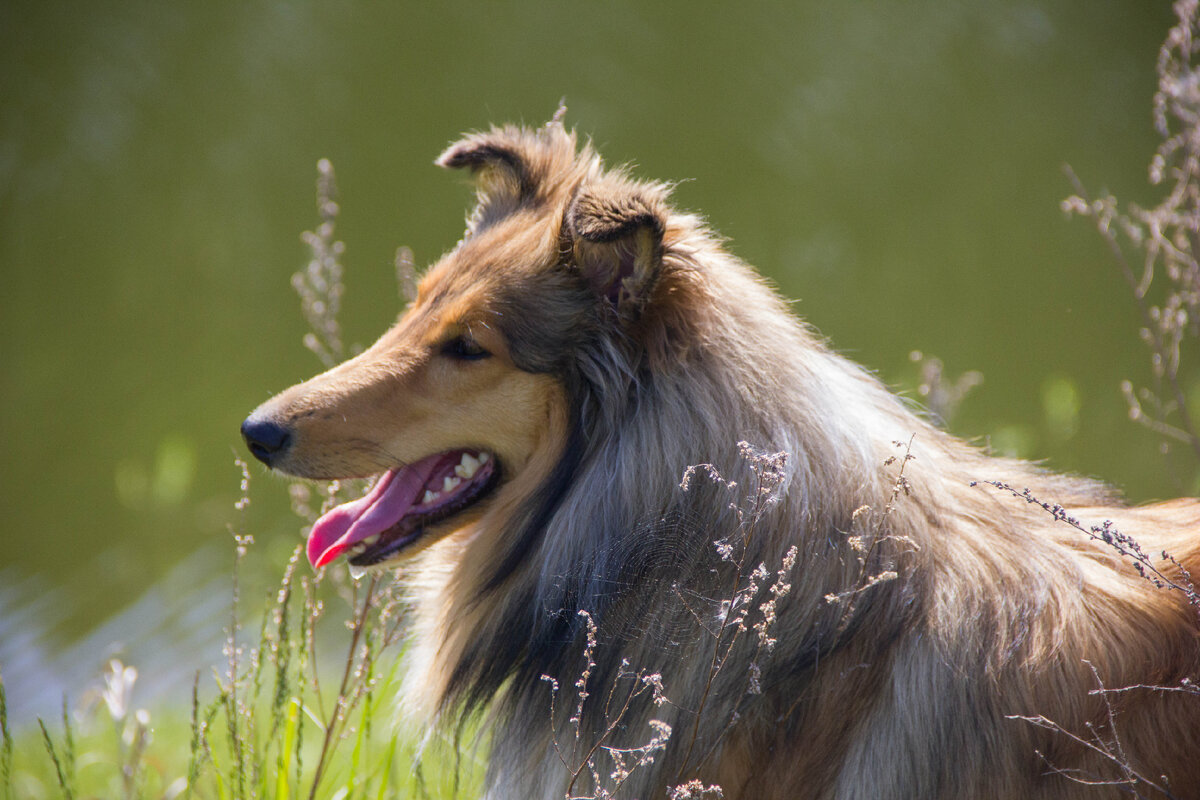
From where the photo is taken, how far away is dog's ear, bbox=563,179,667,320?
2.32 metres

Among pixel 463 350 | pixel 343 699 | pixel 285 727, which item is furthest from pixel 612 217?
pixel 285 727

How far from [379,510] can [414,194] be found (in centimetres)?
572

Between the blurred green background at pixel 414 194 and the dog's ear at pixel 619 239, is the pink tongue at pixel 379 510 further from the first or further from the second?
the blurred green background at pixel 414 194

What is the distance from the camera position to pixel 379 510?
2.75 m

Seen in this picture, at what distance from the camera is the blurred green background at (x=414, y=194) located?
24.8 feet

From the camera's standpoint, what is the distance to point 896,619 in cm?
232

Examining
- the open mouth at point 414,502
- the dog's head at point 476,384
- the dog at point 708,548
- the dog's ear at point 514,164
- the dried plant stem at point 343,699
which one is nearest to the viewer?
the dog at point 708,548

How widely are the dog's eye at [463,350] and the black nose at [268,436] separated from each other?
1.39 ft

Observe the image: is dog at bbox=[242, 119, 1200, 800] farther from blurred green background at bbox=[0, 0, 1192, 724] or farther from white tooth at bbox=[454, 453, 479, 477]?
blurred green background at bbox=[0, 0, 1192, 724]

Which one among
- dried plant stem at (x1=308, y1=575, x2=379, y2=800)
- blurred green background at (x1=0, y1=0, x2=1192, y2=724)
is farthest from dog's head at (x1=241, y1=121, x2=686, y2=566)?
blurred green background at (x1=0, y1=0, x2=1192, y2=724)

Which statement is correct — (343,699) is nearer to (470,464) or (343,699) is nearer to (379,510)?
(379,510)

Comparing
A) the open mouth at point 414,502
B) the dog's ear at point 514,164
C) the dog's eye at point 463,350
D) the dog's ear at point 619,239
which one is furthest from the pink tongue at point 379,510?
the dog's ear at point 514,164

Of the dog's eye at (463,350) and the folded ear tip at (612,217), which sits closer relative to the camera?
the folded ear tip at (612,217)

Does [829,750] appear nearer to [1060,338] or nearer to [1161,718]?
[1161,718]
